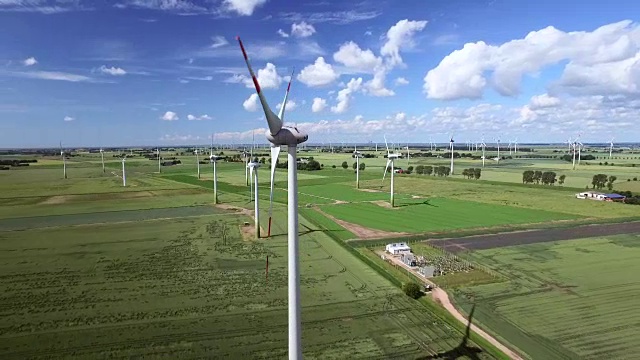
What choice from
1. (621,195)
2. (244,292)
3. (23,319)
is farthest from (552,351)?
(621,195)

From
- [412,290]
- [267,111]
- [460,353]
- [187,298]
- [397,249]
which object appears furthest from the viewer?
[397,249]

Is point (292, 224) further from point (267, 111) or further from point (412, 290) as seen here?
point (412, 290)

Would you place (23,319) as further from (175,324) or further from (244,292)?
(244,292)

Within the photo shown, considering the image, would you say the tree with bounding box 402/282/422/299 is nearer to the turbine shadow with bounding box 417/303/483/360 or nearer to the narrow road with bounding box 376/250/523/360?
the narrow road with bounding box 376/250/523/360

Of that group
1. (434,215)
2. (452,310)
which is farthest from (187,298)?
(434,215)

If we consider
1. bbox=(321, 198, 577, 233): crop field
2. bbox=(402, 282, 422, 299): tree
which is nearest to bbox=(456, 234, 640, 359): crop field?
bbox=(402, 282, 422, 299): tree

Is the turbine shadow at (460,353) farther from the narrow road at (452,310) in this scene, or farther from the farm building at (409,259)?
the farm building at (409,259)
